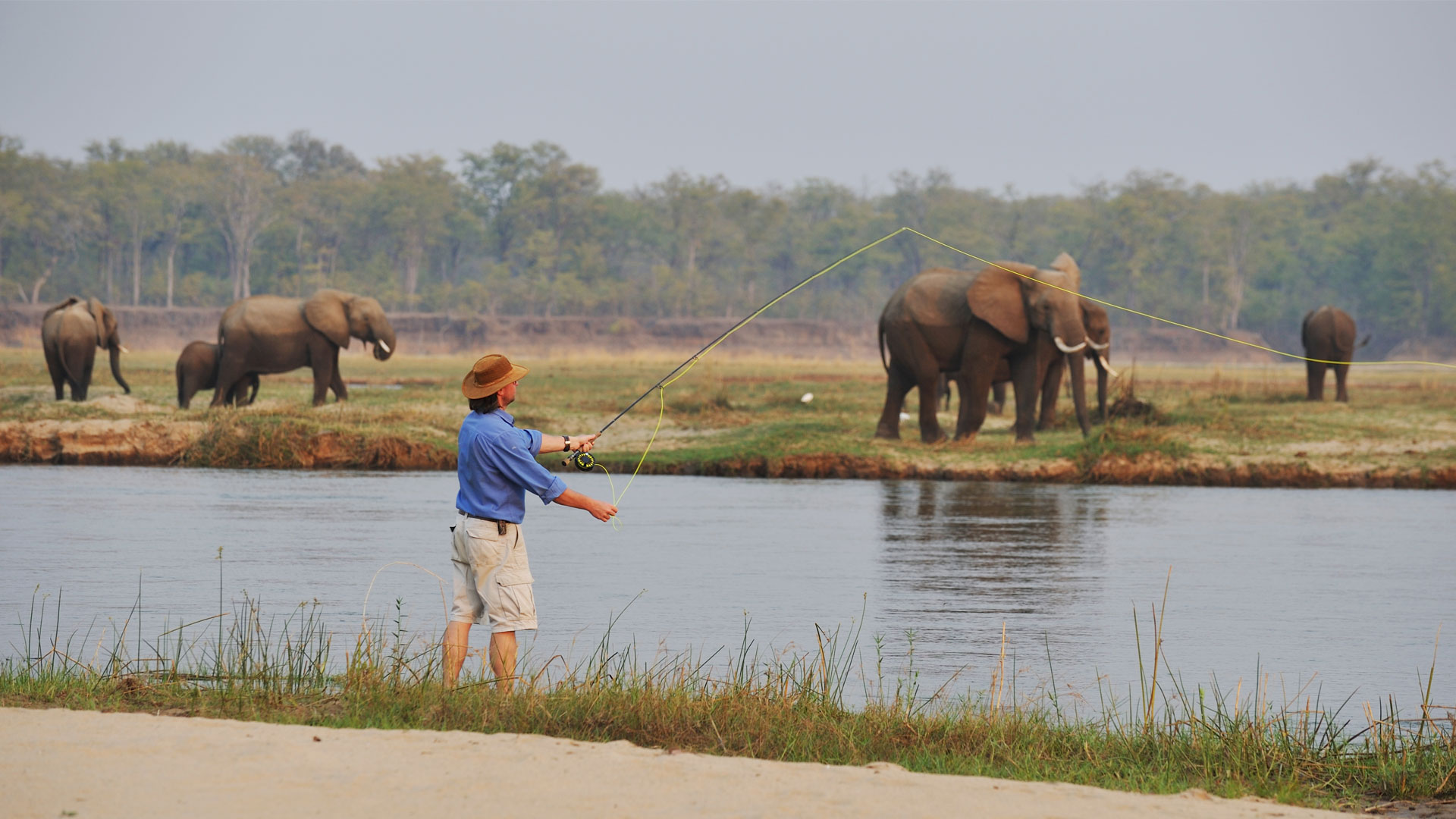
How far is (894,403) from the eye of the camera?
23984mm

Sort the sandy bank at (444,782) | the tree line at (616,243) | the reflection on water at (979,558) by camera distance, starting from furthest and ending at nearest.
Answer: the tree line at (616,243) < the reflection on water at (979,558) < the sandy bank at (444,782)

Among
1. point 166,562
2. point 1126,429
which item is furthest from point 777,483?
point 166,562

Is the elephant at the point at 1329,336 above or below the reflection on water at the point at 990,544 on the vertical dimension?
above

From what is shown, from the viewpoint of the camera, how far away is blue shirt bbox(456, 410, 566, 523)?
300 inches

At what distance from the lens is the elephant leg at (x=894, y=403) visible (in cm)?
2378

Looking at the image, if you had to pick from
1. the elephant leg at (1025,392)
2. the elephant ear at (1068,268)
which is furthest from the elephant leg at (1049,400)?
the elephant ear at (1068,268)

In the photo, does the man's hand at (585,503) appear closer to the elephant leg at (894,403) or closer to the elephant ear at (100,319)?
the elephant leg at (894,403)

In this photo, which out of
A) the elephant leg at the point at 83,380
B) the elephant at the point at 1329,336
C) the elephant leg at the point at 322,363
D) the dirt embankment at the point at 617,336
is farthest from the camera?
the dirt embankment at the point at 617,336

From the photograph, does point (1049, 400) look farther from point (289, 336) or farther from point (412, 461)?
point (289, 336)

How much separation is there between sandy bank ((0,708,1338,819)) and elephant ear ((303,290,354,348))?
22157mm

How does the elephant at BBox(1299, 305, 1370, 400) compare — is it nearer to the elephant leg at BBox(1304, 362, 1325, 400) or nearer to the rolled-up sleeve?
the elephant leg at BBox(1304, 362, 1325, 400)

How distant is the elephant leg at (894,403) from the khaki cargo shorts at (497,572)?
16.2m

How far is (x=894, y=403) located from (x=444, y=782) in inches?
727

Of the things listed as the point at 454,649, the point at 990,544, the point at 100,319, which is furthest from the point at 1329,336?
the point at 454,649
